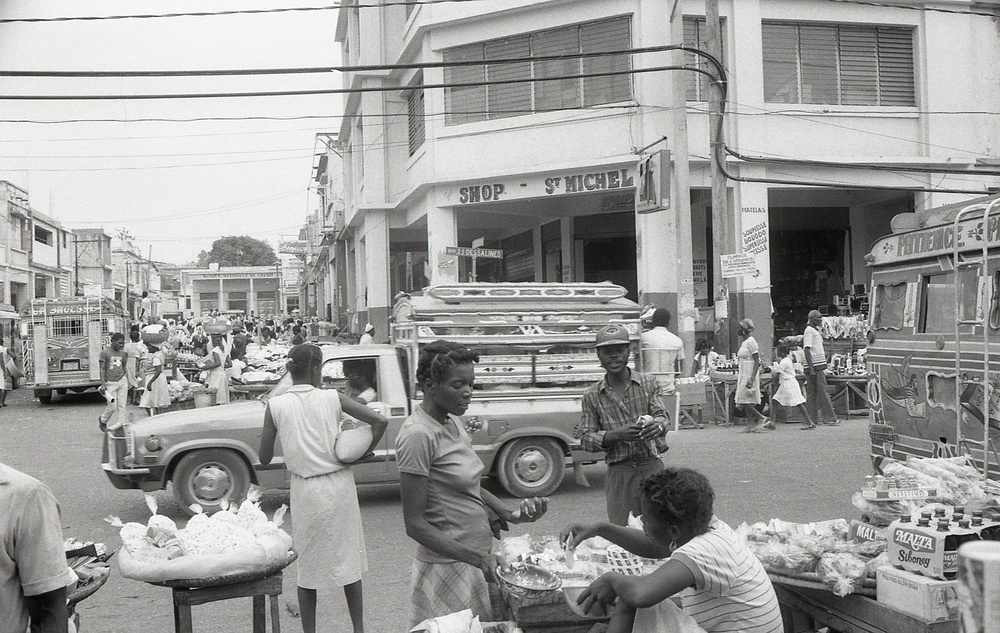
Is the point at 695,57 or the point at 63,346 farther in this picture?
the point at 63,346

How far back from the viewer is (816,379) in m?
15.7

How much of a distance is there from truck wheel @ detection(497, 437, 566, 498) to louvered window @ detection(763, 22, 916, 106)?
1357 centimetres

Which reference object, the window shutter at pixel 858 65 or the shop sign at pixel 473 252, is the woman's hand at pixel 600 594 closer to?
the shop sign at pixel 473 252

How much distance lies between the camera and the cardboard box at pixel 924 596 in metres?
3.51

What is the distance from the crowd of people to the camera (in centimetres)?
270

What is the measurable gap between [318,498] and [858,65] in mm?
19653

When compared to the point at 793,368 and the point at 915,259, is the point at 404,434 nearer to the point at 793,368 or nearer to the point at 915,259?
the point at 915,259

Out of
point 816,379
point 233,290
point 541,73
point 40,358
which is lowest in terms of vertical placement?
point 816,379

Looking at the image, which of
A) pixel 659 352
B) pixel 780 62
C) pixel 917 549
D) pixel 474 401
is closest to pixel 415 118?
pixel 780 62

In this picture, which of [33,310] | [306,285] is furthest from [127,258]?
[33,310]

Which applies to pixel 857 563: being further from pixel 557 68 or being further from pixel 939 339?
pixel 557 68

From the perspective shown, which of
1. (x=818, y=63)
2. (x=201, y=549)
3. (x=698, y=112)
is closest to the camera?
(x=201, y=549)

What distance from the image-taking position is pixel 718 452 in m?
12.8

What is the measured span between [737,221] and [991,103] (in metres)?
6.99
